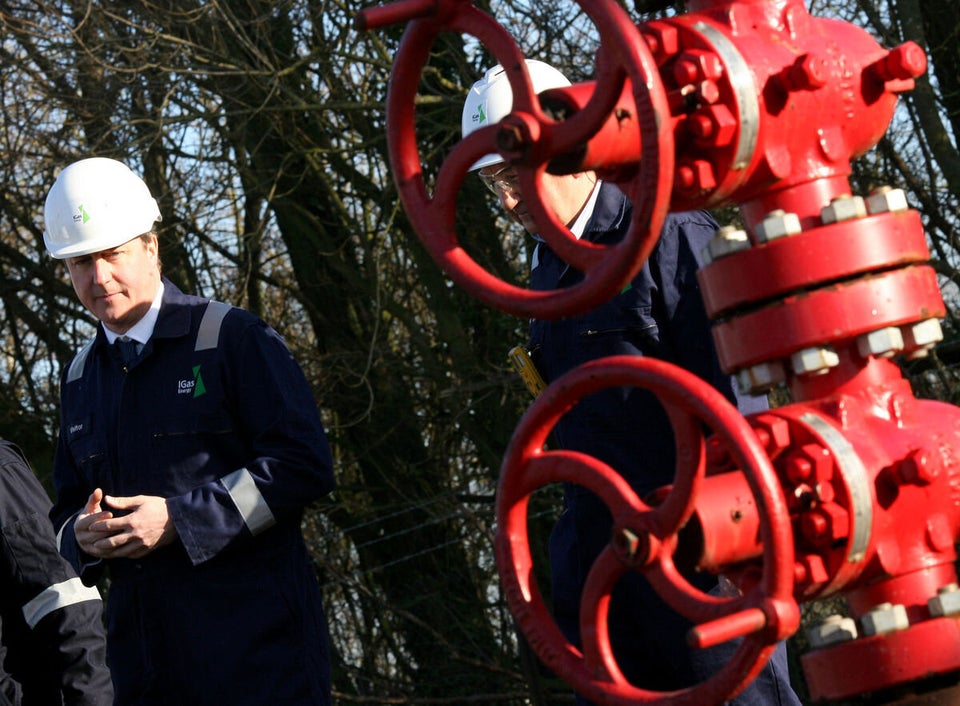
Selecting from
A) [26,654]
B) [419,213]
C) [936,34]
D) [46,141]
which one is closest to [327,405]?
[46,141]

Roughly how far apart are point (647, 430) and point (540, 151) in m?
1.17

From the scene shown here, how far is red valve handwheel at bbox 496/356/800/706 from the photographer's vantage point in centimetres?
146

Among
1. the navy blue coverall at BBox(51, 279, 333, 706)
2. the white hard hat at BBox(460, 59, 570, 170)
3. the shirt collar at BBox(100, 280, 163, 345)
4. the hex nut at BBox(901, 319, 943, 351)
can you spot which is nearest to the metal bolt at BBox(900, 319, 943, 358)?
the hex nut at BBox(901, 319, 943, 351)

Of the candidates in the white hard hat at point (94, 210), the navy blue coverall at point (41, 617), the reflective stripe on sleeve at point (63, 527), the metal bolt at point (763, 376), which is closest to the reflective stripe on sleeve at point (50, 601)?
the navy blue coverall at point (41, 617)

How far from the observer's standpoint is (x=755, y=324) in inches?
64.1

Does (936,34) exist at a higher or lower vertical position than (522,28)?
lower

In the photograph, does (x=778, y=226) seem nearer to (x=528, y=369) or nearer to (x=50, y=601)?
(x=528, y=369)

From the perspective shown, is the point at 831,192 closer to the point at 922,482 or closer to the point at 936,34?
the point at 922,482

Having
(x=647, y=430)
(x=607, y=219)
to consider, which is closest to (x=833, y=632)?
(x=647, y=430)

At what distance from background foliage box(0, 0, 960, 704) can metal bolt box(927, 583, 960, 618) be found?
534 centimetres

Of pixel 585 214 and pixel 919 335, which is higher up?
pixel 585 214

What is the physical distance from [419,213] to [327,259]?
6947mm

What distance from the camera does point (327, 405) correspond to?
8258 millimetres

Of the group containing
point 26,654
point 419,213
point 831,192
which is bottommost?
point 26,654
